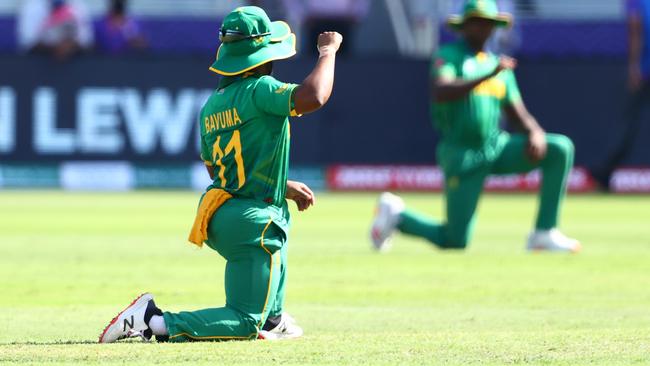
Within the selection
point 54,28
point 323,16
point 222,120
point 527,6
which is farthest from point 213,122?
point 527,6

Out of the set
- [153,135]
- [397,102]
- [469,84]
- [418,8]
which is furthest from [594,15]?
[469,84]

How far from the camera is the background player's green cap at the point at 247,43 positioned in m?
6.98

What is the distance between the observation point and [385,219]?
12.5 meters

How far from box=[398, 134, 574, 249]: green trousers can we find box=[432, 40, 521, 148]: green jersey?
23 cm

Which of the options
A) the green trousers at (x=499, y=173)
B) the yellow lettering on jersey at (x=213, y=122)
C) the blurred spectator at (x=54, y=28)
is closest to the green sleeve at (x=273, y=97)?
the yellow lettering on jersey at (x=213, y=122)

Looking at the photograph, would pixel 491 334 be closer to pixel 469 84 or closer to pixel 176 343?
pixel 176 343

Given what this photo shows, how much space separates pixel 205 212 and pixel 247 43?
79cm

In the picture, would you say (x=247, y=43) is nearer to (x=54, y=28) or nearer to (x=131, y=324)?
(x=131, y=324)

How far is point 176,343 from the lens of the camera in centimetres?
674

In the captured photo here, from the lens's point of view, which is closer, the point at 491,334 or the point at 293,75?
the point at 491,334

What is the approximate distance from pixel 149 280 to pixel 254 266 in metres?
3.38

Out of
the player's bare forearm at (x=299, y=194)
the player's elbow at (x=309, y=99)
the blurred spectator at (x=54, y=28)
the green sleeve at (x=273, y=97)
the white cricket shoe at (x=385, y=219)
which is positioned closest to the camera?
the player's elbow at (x=309, y=99)

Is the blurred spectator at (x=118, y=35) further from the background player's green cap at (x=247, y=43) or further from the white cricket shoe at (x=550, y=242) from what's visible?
the background player's green cap at (x=247, y=43)

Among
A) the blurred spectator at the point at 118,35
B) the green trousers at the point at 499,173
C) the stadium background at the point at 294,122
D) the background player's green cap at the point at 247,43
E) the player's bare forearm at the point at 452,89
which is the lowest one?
the stadium background at the point at 294,122
